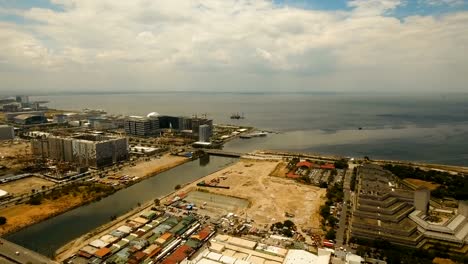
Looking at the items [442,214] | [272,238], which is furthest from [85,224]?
[442,214]

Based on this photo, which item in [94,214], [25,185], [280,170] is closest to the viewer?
[94,214]

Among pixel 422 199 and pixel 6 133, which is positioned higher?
pixel 6 133

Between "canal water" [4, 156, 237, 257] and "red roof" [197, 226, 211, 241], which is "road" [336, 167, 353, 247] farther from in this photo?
"canal water" [4, 156, 237, 257]

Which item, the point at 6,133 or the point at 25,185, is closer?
the point at 25,185

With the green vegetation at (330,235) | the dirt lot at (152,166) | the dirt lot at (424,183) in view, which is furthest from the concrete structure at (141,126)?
the green vegetation at (330,235)

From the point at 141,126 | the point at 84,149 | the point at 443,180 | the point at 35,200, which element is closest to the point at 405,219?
the point at 443,180

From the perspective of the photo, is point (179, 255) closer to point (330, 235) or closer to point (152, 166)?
point (330, 235)
